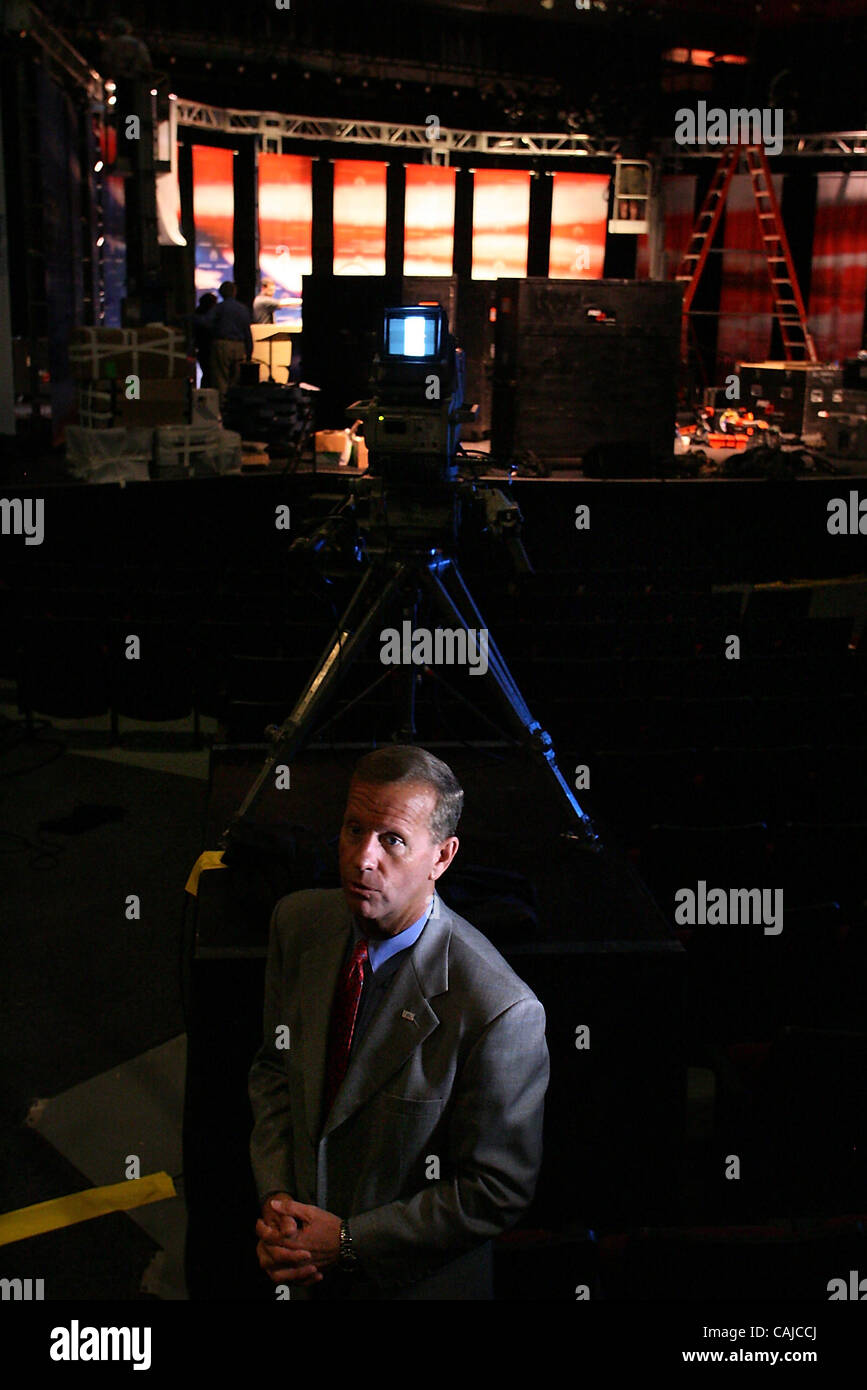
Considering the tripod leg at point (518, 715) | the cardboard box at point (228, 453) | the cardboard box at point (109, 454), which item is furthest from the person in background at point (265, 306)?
the tripod leg at point (518, 715)

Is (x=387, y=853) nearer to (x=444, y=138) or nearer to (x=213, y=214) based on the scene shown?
(x=213, y=214)

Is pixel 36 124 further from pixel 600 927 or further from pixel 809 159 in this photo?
pixel 809 159

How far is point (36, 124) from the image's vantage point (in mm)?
10219

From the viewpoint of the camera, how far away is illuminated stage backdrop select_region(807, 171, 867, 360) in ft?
55.9

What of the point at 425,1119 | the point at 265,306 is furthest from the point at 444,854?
the point at 265,306

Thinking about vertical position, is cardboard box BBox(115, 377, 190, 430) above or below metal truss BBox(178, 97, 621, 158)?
below

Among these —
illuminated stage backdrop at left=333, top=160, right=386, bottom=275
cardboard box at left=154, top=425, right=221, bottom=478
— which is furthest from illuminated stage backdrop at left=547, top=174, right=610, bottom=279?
cardboard box at left=154, top=425, right=221, bottom=478

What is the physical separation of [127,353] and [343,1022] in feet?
27.6

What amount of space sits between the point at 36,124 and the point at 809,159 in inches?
436

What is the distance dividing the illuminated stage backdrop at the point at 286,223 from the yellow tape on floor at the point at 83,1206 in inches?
579

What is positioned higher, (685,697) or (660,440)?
(660,440)

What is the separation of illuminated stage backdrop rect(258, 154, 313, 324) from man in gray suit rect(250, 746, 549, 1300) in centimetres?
1554

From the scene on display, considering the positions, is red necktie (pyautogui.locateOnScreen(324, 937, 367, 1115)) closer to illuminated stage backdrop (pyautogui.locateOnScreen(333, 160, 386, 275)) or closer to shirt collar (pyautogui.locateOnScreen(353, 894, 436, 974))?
shirt collar (pyautogui.locateOnScreen(353, 894, 436, 974))

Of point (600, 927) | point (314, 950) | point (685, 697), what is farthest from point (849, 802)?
point (314, 950)
